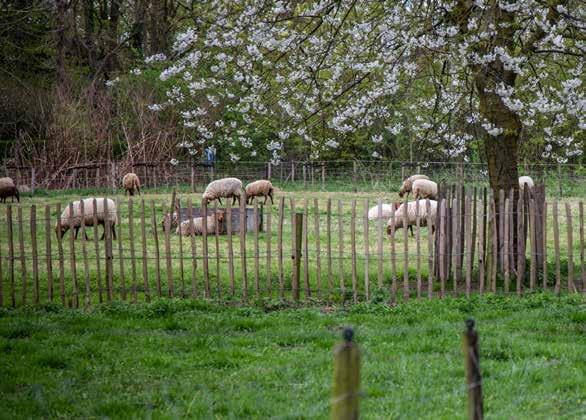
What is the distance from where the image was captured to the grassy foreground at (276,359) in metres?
5.91

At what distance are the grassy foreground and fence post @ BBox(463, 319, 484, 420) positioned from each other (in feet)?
6.77

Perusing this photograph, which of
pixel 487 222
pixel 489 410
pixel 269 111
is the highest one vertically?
pixel 269 111

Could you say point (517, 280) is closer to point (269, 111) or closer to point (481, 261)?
point (481, 261)

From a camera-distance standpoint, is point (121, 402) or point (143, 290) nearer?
point (121, 402)

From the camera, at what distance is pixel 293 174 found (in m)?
34.6

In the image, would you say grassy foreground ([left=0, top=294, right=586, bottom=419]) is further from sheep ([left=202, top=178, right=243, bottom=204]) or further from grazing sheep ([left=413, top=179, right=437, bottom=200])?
sheep ([left=202, top=178, right=243, bottom=204])

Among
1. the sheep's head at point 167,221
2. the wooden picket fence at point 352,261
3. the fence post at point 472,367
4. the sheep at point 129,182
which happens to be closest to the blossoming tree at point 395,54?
the wooden picket fence at point 352,261

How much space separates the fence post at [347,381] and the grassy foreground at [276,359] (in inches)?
106

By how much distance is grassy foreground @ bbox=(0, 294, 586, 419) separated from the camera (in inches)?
233

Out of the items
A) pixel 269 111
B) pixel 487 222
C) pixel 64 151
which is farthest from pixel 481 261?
pixel 64 151

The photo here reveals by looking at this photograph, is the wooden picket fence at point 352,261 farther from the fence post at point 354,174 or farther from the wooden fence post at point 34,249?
the fence post at point 354,174

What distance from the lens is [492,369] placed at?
6.85 meters

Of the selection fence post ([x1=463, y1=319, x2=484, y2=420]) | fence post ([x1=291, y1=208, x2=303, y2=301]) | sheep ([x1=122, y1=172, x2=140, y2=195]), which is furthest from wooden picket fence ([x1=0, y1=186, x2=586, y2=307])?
sheep ([x1=122, y1=172, x2=140, y2=195])

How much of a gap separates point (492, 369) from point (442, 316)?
93.5 inches
